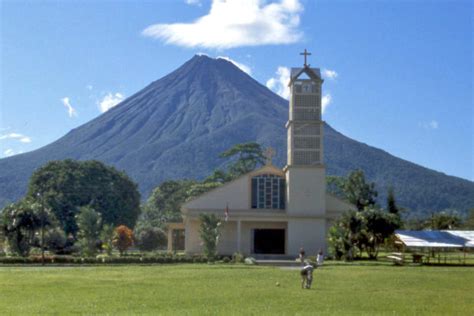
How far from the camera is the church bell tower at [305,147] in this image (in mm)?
49375

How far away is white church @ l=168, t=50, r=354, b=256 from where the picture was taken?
4934 cm

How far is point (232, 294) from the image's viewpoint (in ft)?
67.3

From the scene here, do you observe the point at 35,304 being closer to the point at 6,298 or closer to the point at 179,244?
the point at 6,298

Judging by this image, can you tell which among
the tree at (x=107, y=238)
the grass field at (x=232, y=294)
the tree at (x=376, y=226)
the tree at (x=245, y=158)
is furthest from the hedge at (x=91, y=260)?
the tree at (x=245, y=158)

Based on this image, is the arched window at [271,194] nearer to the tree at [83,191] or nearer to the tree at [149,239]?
the tree at [83,191]

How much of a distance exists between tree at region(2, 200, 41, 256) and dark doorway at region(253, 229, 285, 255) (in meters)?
13.7

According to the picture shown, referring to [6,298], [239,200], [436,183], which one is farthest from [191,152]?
[6,298]

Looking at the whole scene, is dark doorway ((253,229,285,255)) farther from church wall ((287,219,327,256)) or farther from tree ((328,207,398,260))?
tree ((328,207,398,260))

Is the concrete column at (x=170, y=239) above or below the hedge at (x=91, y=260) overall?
above

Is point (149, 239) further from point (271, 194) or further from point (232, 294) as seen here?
point (232, 294)

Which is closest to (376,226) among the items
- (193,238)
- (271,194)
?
(271,194)

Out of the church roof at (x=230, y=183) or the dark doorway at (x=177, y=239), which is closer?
the church roof at (x=230, y=183)

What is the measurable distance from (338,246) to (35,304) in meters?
28.3

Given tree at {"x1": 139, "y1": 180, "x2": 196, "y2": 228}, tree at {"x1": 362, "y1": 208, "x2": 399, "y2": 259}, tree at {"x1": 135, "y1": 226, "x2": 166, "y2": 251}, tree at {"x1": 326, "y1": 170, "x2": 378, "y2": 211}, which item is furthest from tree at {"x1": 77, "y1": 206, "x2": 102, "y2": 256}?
tree at {"x1": 139, "y1": 180, "x2": 196, "y2": 228}
